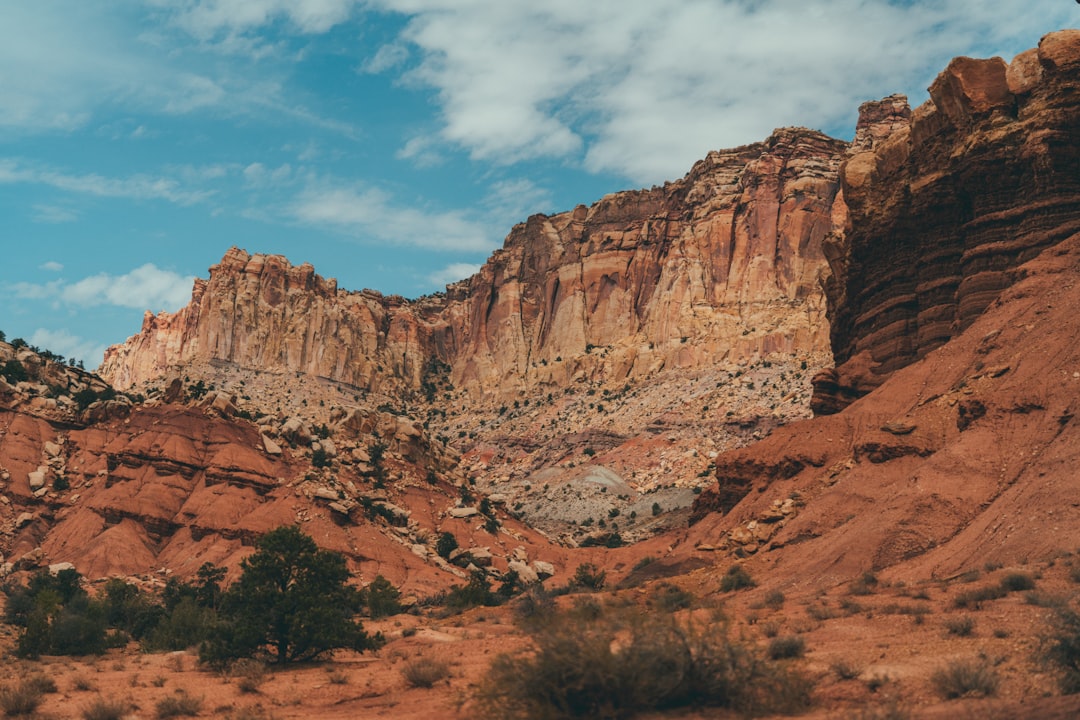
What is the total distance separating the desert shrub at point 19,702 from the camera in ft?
57.6

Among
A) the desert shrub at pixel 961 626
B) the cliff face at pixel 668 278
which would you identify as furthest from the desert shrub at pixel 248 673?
the cliff face at pixel 668 278

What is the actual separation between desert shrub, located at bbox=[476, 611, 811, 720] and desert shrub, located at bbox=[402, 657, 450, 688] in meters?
5.38

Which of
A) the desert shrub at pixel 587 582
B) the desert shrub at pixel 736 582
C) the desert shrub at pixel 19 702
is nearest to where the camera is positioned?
the desert shrub at pixel 19 702

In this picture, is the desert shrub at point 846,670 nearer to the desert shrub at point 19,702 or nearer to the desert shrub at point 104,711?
the desert shrub at point 104,711

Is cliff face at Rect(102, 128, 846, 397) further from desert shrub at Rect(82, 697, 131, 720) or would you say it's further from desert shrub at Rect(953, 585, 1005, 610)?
desert shrub at Rect(82, 697, 131, 720)

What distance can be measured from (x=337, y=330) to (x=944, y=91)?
11557 centimetres

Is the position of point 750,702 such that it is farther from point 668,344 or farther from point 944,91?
point 668,344

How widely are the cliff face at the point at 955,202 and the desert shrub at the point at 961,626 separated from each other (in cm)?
2318

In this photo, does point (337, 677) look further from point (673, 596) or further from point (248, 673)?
point (673, 596)

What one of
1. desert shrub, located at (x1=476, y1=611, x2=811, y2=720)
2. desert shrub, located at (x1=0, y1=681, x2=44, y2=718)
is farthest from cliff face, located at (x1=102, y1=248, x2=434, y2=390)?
desert shrub, located at (x1=476, y1=611, x2=811, y2=720)

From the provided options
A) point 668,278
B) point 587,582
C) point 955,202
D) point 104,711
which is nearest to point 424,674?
point 104,711

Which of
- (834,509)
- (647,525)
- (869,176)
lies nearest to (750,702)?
(834,509)

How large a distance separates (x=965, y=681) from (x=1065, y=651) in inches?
58.9

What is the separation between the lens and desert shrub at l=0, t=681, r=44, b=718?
1756 centimetres
